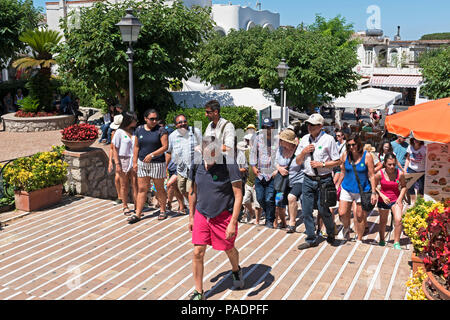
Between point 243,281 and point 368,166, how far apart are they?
2689 millimetres

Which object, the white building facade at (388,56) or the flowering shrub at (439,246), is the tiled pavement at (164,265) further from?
the white building facade at (388,56)

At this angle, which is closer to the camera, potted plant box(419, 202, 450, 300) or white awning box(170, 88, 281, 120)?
potted plant box(419, 202, 450, 300)

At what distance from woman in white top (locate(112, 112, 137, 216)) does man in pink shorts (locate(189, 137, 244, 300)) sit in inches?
118

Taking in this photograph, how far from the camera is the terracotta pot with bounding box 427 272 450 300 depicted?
3.71m

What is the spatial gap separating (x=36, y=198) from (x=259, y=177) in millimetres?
3813

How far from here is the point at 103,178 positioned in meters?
9.13

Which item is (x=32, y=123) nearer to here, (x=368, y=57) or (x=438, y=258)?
(x=438, y=258)

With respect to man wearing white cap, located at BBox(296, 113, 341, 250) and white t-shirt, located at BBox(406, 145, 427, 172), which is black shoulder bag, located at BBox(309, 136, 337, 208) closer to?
man wearing white cap, located at BBox(296, 113, 341, 250)

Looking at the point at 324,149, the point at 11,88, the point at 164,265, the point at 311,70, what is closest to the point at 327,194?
the point at 324,149

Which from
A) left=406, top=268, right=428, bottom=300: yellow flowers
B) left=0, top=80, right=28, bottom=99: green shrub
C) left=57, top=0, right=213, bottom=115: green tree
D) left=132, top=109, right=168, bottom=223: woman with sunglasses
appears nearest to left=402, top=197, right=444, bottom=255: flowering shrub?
left=406, top=268, right=428, bottom=300: yellow flowers

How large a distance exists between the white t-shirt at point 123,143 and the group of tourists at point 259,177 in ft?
0.05

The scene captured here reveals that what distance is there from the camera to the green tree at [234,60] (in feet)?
82.8

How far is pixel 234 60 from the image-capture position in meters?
25.7

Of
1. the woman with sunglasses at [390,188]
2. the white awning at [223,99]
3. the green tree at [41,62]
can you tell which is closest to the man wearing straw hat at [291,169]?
the woman with sunglasses at [390,188]
